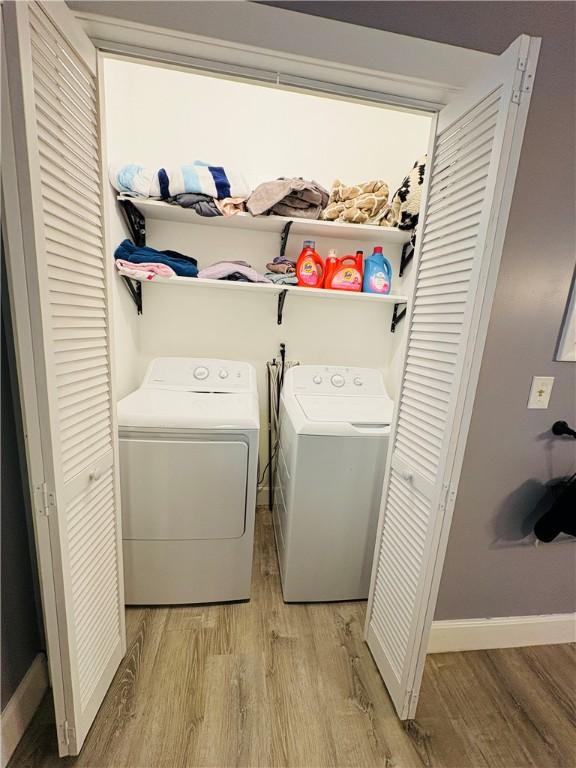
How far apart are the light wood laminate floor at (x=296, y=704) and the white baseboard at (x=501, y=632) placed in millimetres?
39

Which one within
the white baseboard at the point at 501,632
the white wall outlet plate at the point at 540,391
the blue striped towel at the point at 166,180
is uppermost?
the blue striped towel at the point at 166,180

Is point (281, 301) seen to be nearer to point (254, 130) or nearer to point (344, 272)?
point (344, 272)

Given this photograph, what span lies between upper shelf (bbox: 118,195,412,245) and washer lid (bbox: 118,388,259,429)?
3.22ft

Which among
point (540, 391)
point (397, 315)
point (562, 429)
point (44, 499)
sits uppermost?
point (397, 315)

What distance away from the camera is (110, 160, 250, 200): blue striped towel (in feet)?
5.43

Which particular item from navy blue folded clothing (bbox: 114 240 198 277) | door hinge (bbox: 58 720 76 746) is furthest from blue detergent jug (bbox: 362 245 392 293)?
door hinge (bbox: 58 720 76 746)

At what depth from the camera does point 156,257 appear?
1764 mm

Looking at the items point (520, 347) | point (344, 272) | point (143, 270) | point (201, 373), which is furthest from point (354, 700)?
point (143, 270)

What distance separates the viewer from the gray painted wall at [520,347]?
Answer: 2.91 feet

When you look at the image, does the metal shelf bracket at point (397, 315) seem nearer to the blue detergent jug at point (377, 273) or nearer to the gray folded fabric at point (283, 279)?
the blue detergent jug at point (377, 273)

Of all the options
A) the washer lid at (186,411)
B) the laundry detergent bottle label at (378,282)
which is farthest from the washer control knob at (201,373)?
the laundry detergent bottle label at (378,282)

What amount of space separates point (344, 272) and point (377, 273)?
0.20 metres

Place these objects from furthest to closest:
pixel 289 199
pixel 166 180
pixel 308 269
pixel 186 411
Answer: pixel 308 269
pixel 289 199
pixel 166 180
pixel 186 411

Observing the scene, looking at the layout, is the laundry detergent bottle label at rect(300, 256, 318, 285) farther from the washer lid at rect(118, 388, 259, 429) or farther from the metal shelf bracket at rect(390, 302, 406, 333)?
the washer lid at rect(118, 388, 259, 429)
